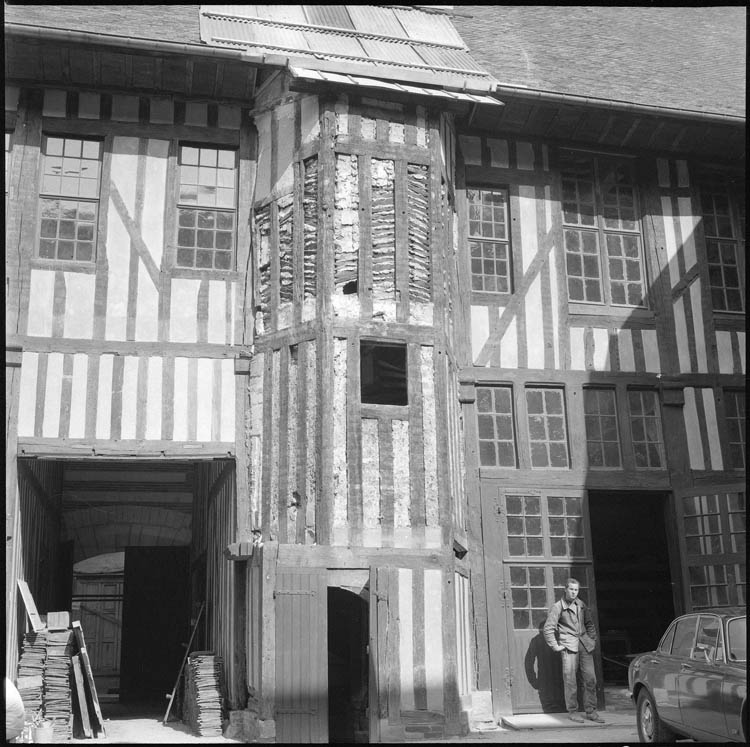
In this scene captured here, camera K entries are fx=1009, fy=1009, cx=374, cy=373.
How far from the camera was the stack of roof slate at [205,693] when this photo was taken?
425 inches

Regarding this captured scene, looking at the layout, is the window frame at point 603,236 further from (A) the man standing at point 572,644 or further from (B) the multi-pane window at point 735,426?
(A) the man standing at point 572,644

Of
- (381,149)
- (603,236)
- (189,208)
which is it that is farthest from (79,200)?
(603,236)

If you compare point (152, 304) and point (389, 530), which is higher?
point (152, 304)

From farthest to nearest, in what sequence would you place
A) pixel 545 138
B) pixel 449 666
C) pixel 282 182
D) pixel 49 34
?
pixel 545 138 < pixel 282 182 < pixel 49 34 < pixel 449 666

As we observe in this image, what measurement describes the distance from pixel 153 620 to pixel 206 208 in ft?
25.1

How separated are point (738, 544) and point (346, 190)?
630 cm

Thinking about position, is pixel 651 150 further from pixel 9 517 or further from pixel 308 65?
pixel 9 517

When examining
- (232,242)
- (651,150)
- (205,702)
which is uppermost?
(651,150)

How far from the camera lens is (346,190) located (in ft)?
38.4

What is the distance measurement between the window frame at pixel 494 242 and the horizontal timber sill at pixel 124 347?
10.2ft

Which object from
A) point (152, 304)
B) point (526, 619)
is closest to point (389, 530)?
point (526, 619)

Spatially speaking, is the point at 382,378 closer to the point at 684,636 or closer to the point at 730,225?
the point at 730,225

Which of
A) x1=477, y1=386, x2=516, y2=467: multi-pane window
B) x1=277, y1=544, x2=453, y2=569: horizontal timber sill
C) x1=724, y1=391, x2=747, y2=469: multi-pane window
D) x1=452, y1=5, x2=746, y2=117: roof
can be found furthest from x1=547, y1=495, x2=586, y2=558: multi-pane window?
x1=452, y1=5, x2=746, y2=117: roof

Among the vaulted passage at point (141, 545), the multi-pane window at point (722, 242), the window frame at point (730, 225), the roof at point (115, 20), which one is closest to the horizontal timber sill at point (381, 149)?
the roof at point (115, 20)
